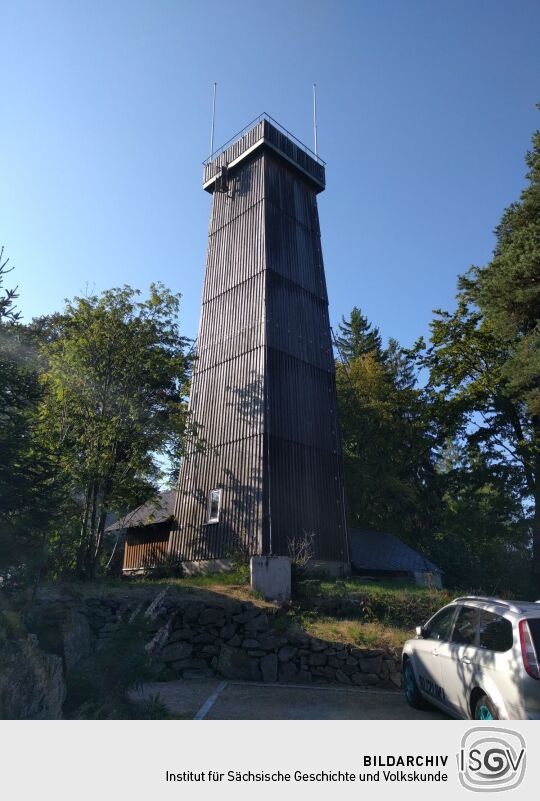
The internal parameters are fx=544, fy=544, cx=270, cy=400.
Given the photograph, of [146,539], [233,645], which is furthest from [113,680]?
[146,539]

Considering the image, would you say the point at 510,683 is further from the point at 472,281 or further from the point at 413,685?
the point at 472,281

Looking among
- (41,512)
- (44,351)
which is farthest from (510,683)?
(44,351)

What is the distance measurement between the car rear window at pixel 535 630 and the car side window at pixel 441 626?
1.91 m

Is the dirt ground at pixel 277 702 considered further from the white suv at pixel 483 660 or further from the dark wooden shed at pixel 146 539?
the dark wooden shed at pixel 146 539

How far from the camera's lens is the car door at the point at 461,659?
20.1 feet

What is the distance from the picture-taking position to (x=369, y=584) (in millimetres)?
19516

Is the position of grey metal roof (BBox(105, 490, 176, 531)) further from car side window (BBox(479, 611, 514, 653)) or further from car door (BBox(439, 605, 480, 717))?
car side window (BBox(479, 611, 514, 653))

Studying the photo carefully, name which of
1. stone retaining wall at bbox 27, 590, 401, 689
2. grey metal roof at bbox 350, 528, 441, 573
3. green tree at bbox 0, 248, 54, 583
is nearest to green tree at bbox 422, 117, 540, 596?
grey metal roof at bbox 350, 528, 441, 573

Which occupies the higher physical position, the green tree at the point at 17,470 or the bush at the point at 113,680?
the green tree at the point at 17,470

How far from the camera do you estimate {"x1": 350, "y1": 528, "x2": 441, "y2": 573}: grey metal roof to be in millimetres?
24234
